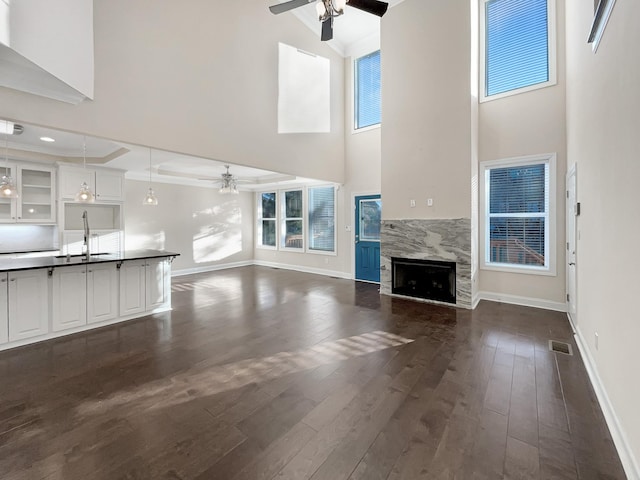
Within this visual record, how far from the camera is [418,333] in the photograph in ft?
12.1

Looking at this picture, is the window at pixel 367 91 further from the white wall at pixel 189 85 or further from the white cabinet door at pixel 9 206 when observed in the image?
the white cabinet door at pixel 9 206

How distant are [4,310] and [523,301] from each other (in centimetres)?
710

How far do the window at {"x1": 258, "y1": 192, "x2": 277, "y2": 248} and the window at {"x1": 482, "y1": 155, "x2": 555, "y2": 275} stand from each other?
6030 millimetres

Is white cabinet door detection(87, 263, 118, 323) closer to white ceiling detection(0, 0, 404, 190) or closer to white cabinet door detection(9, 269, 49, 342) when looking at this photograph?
white cabinet door detection(9, 269, 49, 342)

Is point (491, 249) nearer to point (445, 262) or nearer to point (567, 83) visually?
point (445, 262)

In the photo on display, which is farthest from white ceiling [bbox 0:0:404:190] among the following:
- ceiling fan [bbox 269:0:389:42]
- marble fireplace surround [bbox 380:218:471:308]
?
marble fireplace surround [bbox 380:218:471:308]

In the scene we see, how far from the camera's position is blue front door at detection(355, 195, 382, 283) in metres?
6.76

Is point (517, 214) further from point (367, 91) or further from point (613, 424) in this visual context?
point (367, 91)

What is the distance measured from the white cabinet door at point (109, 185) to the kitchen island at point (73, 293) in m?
2.12

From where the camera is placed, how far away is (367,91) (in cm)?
696

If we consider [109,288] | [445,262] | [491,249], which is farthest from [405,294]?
[109,288]

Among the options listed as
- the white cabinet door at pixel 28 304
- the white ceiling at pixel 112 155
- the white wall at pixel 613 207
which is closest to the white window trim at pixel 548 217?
the white wall at pixel 613 207

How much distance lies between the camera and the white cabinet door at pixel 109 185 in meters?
5.59

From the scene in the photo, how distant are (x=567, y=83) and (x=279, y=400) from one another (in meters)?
5.84
